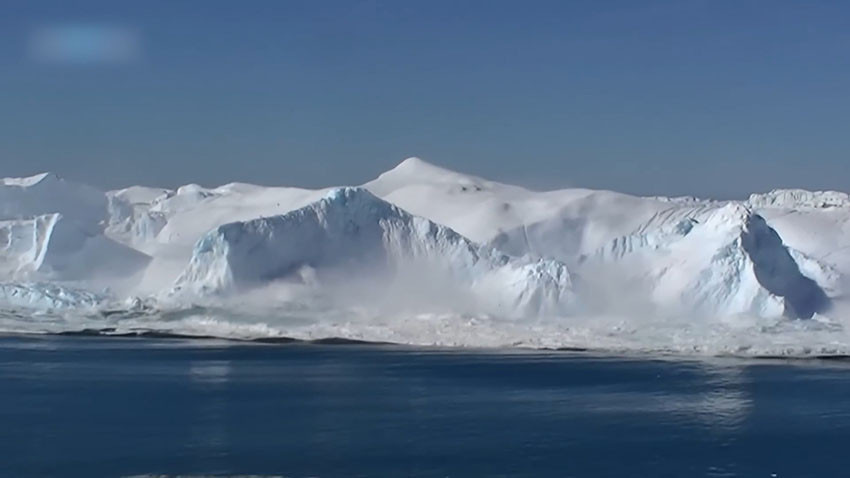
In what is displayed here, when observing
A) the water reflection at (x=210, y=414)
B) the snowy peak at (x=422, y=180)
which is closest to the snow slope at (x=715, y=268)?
the snowy peak at (x=422, y=180)

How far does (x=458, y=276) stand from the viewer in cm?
5109

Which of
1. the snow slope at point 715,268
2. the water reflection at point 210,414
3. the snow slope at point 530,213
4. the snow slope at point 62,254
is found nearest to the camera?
the water reflection at point 210,414

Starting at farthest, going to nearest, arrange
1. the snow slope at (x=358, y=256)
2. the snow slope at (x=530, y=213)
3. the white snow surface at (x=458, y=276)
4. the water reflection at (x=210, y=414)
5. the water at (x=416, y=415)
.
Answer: the snow slope at (x=530, y=213)
the snow slope at (x=358, y=256)
the white snow surface at (x=458, y=276)
the water reflection at (x=210, y=414)
the water at (x=416, y=415)

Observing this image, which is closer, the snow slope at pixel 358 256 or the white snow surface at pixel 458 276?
the white snow surface at pixel 458 276

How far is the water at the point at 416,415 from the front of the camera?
76.6 feet

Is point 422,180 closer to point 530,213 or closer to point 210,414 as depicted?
point 530,213

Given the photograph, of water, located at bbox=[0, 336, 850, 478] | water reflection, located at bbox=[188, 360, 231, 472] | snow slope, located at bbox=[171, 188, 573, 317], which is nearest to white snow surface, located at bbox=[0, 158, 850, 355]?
snow slope, located at bbox=[171, 188, 573, 317]

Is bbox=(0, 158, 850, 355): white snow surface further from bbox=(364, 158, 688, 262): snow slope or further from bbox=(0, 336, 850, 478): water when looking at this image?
bbox=(0, 336, 850, 478): water

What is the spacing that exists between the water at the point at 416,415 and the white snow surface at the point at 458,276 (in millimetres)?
4436

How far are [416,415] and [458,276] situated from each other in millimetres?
22254

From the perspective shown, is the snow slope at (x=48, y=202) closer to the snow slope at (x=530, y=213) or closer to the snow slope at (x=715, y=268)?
the snow slope at (x=530, y=213)

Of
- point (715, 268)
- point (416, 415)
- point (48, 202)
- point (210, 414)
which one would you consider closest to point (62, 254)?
point (48, 202)

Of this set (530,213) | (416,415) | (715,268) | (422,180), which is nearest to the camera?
(416,415)

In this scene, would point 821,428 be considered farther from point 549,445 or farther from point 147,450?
point 147,450
